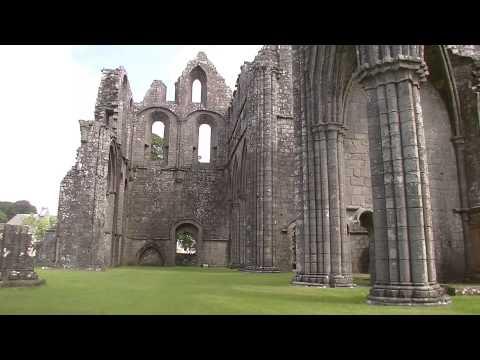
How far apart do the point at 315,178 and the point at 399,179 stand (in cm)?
374

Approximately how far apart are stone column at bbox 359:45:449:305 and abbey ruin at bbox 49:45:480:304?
0.02m

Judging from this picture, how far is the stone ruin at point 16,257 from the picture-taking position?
8633 mm

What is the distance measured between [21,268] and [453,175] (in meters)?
10.8

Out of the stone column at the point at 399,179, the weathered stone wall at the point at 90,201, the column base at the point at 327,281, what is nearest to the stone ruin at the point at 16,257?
the column base at the point at 327,281

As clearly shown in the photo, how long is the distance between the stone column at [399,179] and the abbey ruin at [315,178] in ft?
0.05

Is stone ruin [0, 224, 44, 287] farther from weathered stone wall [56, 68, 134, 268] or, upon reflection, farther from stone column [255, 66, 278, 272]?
stone column [255, 66, 278, 272]

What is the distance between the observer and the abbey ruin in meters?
6.34

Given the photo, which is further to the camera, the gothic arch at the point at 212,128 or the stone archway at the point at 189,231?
the gothic arch at the point at 212,128

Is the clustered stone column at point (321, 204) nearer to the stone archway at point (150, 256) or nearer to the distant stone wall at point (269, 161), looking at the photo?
the distant stone wall at point (269, 161)

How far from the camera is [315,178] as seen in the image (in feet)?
32.5

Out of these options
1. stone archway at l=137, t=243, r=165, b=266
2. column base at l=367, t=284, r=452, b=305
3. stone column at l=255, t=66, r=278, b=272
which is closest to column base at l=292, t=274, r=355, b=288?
column base at l=367, t=284, r=452, b=305

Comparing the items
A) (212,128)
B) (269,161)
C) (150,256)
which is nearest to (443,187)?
(269,161)

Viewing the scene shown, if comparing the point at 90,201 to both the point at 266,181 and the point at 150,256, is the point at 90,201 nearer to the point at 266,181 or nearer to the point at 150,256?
the point at 266,181
